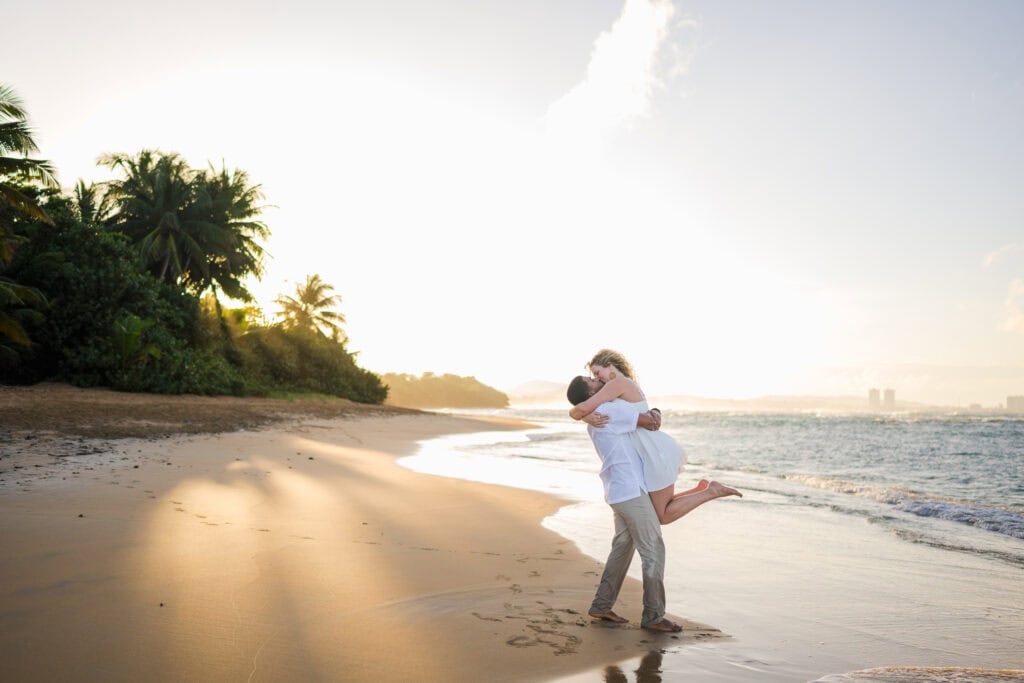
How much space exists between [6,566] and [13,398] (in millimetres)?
13025

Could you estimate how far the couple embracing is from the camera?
3.77 m

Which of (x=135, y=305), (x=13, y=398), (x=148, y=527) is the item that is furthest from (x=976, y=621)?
(x=135, y=305)

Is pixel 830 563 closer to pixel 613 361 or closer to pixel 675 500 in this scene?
pixel 675 500

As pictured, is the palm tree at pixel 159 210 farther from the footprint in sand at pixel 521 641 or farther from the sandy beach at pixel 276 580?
the footprint in sand at pixel 521 641

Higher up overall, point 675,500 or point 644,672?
point 675,500

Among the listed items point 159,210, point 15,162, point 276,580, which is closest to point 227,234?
point 159,210

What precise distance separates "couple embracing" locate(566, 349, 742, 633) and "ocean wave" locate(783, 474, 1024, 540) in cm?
667

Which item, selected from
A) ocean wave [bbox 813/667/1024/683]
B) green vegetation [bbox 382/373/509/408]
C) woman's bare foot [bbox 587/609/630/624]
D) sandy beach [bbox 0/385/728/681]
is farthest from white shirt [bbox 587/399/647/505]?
green vegetation [bbox 382/373/509/408]

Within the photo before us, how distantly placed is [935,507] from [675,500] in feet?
26.0

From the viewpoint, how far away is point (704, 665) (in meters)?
3.14

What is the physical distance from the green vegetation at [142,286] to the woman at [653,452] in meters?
17.2

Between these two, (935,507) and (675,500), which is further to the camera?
(935,507)

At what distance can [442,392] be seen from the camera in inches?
3935

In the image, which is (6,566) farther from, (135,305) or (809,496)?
(135,305)
